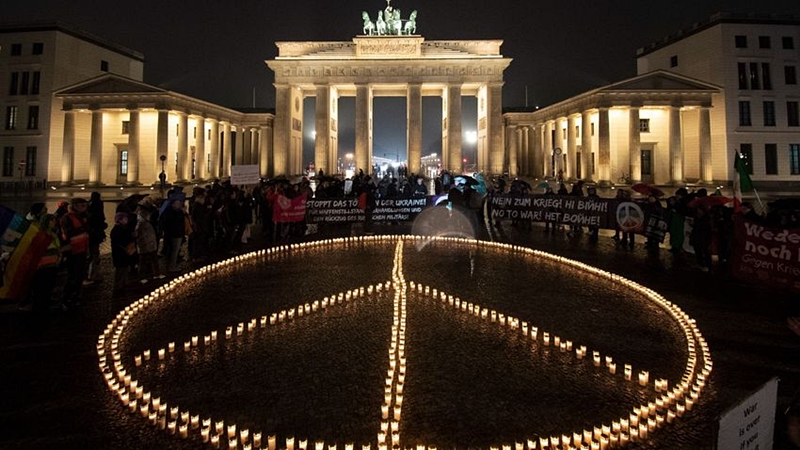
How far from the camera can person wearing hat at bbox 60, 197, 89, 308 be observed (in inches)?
387

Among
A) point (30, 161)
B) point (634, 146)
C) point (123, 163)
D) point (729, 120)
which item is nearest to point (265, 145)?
point (123, 163)

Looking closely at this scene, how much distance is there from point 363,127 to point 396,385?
166 feet

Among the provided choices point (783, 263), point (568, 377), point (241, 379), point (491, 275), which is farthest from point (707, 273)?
point (241, 379)

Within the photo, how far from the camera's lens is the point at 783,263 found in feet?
36.1

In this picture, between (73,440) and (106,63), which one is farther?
(106,63)

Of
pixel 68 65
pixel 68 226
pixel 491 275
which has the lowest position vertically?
pixel 491 275

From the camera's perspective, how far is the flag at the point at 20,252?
345 inches

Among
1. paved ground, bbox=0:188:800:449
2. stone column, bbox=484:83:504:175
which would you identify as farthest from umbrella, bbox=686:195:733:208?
stone column, bbox=484:83:504:175

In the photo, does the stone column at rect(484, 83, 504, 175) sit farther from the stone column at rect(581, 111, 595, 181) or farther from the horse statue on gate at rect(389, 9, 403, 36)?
the horse statue on gate at rect(389, 9, 403, 36)

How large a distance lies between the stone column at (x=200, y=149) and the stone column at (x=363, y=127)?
17.6m

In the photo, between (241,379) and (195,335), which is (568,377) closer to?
(241,379)

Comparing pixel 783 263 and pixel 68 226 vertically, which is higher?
pixel 68 226

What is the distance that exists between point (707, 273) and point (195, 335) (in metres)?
13.2

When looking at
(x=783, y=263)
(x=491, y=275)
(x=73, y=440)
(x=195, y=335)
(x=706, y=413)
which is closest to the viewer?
(x=73, y=440)
